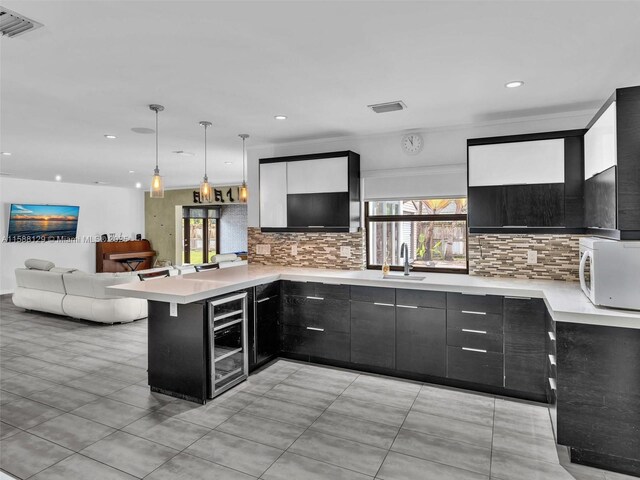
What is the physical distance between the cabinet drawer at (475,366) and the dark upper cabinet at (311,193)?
1706mm

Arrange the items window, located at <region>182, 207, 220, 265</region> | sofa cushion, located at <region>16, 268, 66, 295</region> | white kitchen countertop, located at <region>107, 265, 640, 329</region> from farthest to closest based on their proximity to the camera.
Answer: window, located at <region>182, 207, 220, 265</region> < sofa cushion, located at <region>16, 268, 66, 295</region> < white kitchen countertop, located at <region>107, 265, 640, 329</region>

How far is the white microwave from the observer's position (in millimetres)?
2332

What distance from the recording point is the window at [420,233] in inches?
170

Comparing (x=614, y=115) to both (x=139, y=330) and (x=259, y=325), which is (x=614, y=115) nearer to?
(x=259, y=325)

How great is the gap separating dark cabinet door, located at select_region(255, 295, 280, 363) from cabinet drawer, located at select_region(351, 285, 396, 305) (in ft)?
2.91

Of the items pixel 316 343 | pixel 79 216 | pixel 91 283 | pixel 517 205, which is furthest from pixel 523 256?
pixel 79 216

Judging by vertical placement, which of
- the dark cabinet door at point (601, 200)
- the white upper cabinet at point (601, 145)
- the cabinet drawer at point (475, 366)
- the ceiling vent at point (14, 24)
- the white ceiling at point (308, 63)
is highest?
the white ceiling at point (308, 63)

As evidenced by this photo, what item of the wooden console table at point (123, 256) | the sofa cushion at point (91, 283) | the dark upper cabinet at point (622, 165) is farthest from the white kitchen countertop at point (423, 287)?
the wooden console table at point (123, 256)

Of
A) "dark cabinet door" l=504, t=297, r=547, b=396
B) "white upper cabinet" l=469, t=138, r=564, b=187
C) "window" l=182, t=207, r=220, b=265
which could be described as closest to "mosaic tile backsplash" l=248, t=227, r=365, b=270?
"white upper cabinet" l=469, t=138, r=564, b=187

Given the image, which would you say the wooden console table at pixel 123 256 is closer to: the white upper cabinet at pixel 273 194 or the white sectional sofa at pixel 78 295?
the white sectional sofa at pixel 78 295

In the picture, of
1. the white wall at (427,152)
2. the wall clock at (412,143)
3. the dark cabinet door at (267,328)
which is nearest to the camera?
the white wall at (427,152)

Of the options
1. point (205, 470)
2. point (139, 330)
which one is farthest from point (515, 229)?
point (139, 330)

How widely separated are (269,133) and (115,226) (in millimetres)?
8044

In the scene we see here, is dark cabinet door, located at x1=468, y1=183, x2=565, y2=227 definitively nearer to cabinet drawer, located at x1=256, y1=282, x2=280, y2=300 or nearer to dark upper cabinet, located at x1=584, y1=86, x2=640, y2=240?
dark upper cabinet, located at x1=584, y1=86, x2=640, y2=240
